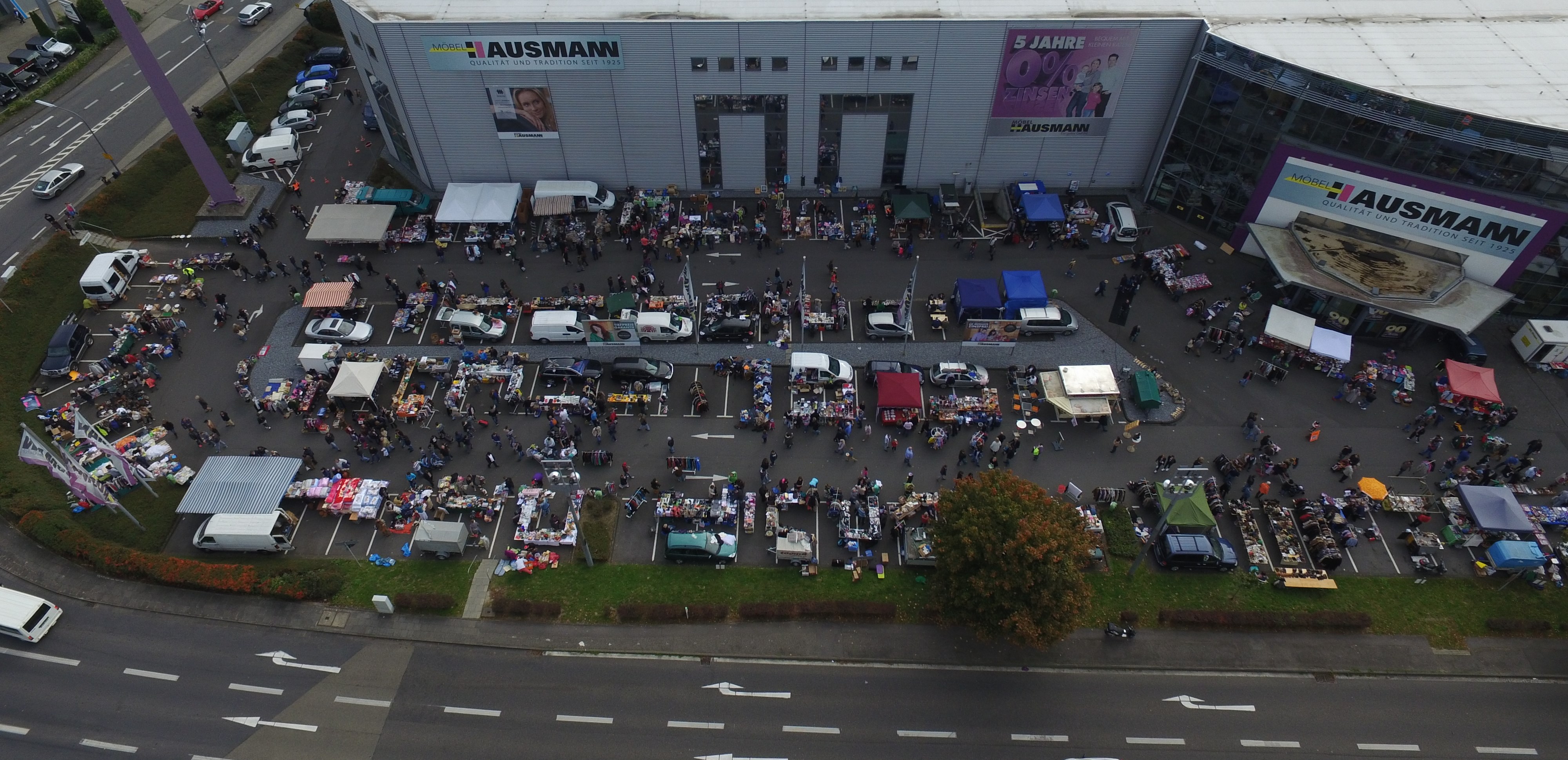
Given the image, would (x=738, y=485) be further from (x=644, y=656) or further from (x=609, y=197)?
(x=609, y=197)

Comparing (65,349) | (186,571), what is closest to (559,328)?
(186,571)

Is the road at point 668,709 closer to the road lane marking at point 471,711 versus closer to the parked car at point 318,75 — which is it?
the road lane marking at point 471,711

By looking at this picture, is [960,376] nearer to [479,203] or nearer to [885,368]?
Result: [885,368]

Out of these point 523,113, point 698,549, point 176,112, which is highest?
point 176,112

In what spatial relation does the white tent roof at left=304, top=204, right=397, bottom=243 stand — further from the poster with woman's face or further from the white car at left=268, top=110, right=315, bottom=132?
the white car at left=268, top=110, right=315, bottom=132

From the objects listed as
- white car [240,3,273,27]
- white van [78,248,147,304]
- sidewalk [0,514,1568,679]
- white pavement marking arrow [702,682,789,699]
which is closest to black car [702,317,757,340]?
sidewalk [0,514,1568,679]

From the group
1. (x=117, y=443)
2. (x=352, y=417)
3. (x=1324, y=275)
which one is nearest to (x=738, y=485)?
(x=352, y=417)
